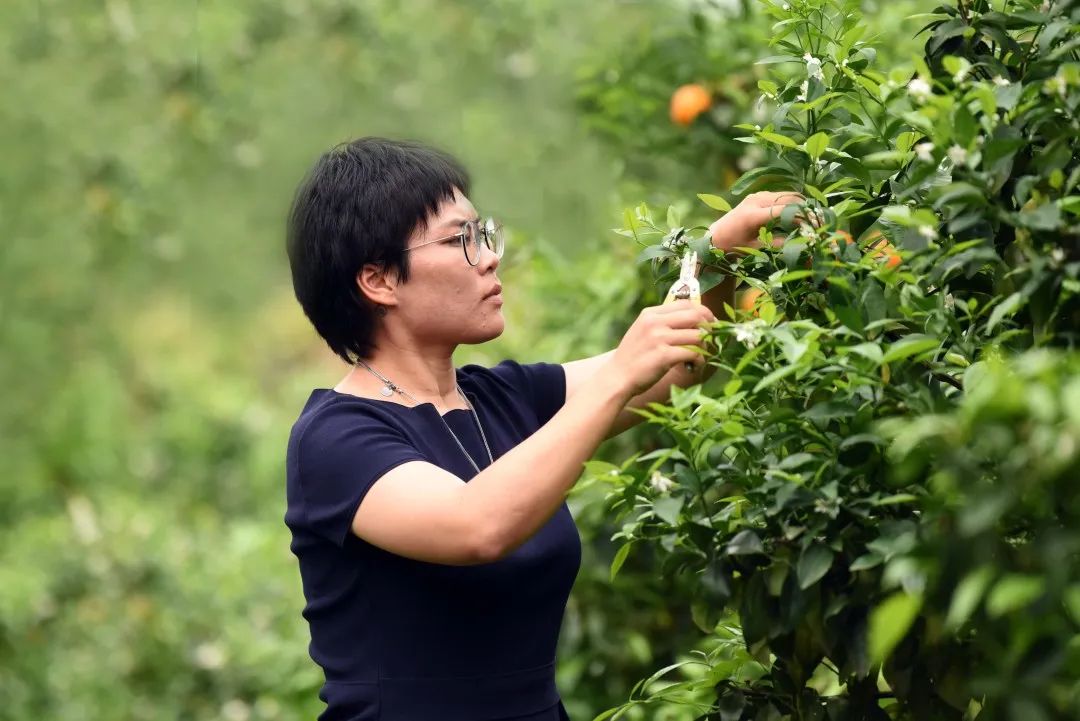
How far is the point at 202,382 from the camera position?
854 cm

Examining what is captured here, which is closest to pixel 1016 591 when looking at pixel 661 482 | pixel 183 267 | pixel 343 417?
pixel 661 482

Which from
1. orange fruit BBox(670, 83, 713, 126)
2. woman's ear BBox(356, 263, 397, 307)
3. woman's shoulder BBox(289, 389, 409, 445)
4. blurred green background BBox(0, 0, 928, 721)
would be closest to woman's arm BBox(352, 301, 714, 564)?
woman's shoulder BBox(289, 389, 409, 445)

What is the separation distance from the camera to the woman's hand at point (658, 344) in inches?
67.4

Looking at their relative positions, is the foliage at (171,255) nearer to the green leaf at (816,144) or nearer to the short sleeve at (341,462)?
the short sleeve at (341,462)

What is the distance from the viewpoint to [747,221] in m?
1.96

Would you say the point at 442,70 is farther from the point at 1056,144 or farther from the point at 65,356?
the point at 1056,144

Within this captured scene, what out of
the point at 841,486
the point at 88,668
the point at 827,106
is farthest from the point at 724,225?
the point at 88,668

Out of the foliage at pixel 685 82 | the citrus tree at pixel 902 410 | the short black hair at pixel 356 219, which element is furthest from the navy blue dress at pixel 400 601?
the foliage at pixel 685 82

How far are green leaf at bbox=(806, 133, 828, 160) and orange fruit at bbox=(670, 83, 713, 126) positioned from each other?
1.83 metres

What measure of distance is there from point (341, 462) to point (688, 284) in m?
0.52

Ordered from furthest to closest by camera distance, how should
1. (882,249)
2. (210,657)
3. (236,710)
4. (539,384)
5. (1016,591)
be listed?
(210,657), (236,710), (539,384), (882,249), (1016,591)

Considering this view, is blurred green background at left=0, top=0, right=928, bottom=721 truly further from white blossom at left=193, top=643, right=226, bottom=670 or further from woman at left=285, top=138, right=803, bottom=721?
woman at left=285, top=138, right=803, bottom=721

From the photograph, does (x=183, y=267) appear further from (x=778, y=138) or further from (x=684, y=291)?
(x=778, y=138)

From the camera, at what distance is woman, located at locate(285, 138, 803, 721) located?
174 centimetres
